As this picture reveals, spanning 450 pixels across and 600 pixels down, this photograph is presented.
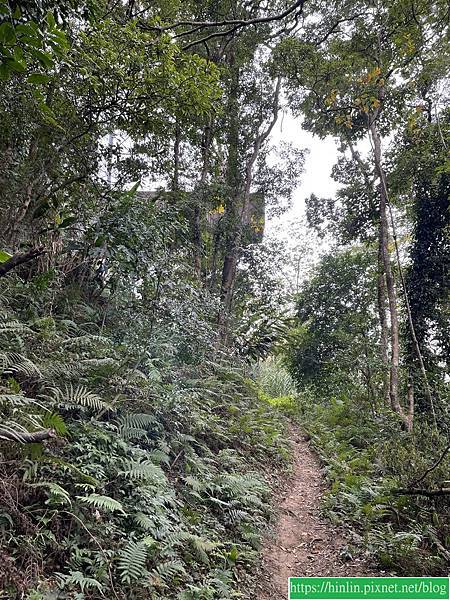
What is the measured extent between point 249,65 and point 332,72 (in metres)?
3.69

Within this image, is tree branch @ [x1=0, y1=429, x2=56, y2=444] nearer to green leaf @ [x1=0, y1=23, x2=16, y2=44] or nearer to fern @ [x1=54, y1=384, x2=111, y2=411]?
fern @ [x1=54, y1=384, x2=111, y2=411]

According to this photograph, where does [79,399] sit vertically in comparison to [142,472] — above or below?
above

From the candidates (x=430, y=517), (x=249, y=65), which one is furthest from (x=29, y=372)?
(x=249, y=65)

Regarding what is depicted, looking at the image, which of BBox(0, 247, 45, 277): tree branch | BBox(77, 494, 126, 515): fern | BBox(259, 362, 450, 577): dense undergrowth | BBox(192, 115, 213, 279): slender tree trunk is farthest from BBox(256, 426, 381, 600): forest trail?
BBox(192, 115, 213, 279): slender tree trunk

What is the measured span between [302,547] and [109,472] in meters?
2.70

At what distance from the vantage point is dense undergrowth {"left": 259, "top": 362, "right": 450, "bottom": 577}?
400 centimetres

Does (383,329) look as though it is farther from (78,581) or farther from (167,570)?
(78,581)

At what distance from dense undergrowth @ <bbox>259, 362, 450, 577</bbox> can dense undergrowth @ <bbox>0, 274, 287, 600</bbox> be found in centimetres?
121

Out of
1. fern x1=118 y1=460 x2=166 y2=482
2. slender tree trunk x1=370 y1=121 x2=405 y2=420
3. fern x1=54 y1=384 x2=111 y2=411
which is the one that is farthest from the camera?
slender tree trunk x1=370 y1=121 x2=405 y2=420

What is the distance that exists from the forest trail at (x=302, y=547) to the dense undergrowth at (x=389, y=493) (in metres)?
0.18


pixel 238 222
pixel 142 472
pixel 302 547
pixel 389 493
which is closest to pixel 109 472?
pixel 142 472

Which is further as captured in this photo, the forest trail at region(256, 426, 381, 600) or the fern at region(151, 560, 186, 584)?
the forest trail at region(256, 426, 381, 600)

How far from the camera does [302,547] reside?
4.63 meters

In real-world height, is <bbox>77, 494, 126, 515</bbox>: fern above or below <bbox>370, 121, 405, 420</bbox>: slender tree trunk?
below
